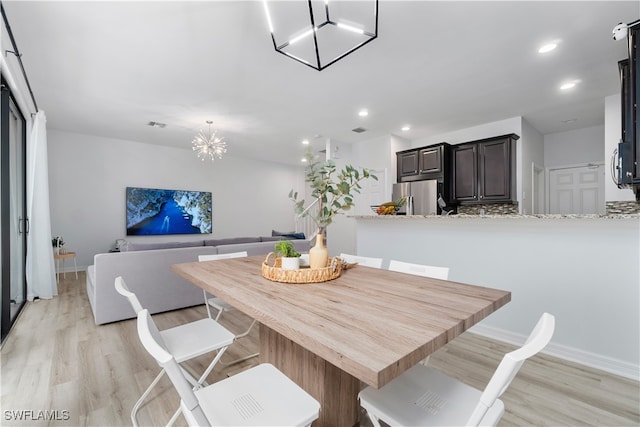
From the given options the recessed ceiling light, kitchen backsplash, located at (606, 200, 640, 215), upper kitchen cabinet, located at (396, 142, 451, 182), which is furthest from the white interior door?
the recessed ceiling light

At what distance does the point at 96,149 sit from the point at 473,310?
6.84m

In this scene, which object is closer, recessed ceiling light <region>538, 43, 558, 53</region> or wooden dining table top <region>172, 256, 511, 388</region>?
wooden dining table top <region>172, 256, 511, 388</region>

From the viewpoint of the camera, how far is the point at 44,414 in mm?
1653

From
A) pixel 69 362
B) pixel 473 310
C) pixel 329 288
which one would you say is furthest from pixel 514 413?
pixel 69 362

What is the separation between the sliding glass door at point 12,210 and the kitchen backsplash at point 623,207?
6.51m

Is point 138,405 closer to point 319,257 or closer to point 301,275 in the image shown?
point 301,275

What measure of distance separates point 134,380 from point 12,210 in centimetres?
265

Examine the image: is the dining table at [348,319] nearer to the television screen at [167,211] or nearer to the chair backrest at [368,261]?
the chair backrest at [368,261]

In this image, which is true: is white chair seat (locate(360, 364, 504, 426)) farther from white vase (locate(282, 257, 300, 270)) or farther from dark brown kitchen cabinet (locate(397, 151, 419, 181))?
dark brown kitchen cabinet (locate(397, 151, 419, 181))

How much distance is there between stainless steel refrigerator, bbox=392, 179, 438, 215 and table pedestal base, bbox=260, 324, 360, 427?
3.73 meters

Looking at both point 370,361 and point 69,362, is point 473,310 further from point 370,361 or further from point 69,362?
point 69,362

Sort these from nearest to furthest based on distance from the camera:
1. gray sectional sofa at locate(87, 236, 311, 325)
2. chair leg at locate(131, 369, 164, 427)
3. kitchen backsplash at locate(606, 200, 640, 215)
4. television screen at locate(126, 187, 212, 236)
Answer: chair leg at locate(131, 369, 164, 427)
gray sectional sofa at locate(87, 236, 311, 325)
kitchen backsplash at locate(606, 200, 640, 215)
television screen at locate(126, 187, 212, 236)

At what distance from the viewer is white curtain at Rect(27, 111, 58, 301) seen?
361 cm

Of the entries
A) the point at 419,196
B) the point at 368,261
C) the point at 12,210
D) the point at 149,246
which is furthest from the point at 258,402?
the point at 419,196
